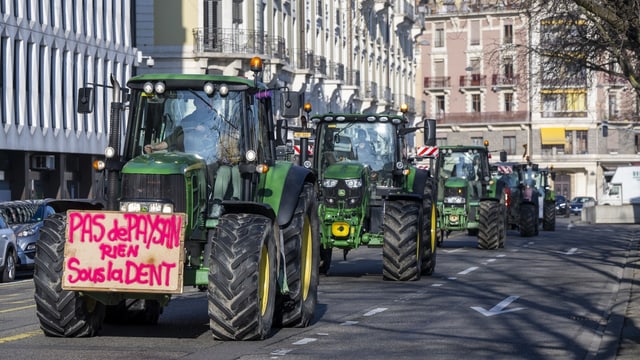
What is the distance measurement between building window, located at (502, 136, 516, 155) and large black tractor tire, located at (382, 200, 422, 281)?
97.6 meters

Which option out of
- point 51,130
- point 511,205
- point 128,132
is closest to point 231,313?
point 128,132

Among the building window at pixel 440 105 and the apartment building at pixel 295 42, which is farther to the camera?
the building window at pixel 440 105

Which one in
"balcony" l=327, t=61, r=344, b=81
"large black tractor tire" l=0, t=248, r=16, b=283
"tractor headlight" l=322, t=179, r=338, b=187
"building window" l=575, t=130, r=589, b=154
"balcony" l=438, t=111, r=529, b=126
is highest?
"balcony" l=327, t=61, r=344, b=81

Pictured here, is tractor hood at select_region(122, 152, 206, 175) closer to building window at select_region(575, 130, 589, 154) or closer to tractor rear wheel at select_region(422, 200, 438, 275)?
tractor rear wheel at select_region(422, 200, 438, 275)

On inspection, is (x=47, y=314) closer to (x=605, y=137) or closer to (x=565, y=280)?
(x=565, y=280)

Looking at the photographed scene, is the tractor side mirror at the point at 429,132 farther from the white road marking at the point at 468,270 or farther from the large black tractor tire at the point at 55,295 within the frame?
the large black tractor tire at the point at 55,295

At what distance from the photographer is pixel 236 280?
13789mm

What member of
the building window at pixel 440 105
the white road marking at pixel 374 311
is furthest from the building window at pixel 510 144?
the white road marking at pixel 374 311

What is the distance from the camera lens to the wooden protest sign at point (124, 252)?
44.9 feet

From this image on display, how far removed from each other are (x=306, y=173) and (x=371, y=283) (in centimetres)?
769

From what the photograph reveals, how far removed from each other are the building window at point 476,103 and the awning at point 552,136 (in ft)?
21.4

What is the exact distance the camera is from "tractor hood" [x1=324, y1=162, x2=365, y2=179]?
24875 mm

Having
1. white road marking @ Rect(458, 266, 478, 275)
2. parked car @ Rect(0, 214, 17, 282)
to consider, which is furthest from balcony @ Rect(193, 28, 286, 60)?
white road marking @ Rect(458, 266, 478, 275)

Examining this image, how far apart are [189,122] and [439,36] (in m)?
109
